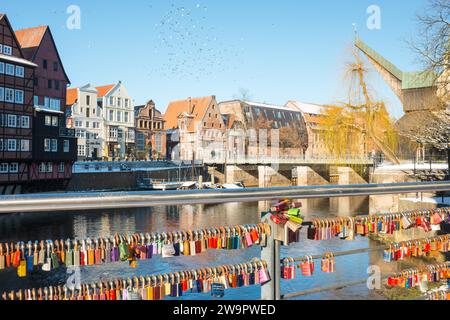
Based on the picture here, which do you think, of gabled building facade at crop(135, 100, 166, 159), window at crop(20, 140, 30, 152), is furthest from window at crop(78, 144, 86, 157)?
window at crop(20, 140, 30, 152)

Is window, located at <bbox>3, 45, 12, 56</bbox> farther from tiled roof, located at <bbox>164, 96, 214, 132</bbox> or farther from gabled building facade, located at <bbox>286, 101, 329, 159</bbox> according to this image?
gabled building facade, located at <bbox>286, 101, 329, 159</bbox>

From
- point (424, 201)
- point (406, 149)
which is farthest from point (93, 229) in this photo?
point (406, 149)

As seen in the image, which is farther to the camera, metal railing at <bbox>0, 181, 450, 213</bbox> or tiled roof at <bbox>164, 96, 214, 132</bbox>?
tiled roof at <bbox>164, 96, 214, 132</bbox>

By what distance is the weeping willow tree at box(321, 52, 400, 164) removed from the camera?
34344 millimetres

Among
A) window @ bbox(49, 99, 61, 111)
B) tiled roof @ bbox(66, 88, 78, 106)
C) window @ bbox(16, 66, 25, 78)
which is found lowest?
window @ bbox(49, 99, 61, 111)

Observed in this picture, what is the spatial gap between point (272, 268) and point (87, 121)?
61221 mm

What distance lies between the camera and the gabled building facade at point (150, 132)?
228ft

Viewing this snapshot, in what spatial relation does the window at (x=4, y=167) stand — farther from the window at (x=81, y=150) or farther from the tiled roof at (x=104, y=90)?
the tiled roof at (x=104, y=90)

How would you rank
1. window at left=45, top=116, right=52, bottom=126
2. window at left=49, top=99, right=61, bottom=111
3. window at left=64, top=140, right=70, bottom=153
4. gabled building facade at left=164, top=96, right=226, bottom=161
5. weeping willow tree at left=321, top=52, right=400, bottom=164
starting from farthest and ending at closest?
gabled building facade at left=164, top=96, right=226, bottom=161
window at left=49, top=99, right=61, bottom=111
window at left=64, top=140, right=70, bottom=153
window at left=45, top=116, right=52, bottom=126
weeping willow tree at left=321, top=52, right=400, bottom=164

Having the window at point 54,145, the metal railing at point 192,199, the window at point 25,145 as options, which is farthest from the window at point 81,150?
the metal railing at point 192,199

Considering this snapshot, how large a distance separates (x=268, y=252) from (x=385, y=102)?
3513 cm

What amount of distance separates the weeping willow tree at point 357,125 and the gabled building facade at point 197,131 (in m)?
34.7

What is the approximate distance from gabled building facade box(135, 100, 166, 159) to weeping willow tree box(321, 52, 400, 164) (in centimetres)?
3714

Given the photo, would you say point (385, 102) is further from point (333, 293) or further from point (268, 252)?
point (268, 252)
